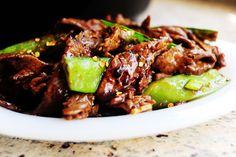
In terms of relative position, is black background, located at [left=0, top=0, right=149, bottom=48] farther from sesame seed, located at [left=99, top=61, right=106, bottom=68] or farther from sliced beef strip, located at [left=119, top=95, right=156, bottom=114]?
sliced beef strip, located at [left=119, top=95, right=156, bottom=114]

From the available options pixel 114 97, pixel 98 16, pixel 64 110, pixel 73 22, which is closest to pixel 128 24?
pixel 73 22

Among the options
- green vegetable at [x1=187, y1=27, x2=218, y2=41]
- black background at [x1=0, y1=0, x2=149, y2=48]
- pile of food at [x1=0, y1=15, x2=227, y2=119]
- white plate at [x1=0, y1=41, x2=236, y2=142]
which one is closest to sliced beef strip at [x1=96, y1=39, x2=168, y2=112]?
pile of food at [x1=0, y1=15, x2=227, y2=119]

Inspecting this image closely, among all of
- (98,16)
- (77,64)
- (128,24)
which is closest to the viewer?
(77,64)

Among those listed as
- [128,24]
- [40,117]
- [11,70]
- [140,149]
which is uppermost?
[128,24]

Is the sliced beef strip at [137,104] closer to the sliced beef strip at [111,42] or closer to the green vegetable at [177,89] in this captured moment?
the green vegetable at [177,89]

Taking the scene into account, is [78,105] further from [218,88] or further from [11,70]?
[218,88]

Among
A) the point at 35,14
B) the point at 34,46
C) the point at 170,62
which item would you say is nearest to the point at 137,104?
the point at 170,62
